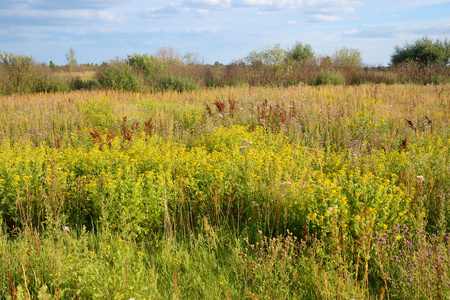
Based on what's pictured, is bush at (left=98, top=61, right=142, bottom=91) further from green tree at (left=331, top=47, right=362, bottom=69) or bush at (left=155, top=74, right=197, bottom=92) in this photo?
green tree at (left=331, top=47, right=362, bottom=69)

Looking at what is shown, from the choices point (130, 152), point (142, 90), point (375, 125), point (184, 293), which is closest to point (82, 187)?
point (130, 152)

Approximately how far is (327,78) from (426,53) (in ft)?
37.0

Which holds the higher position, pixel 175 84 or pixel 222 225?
pixel 175 84

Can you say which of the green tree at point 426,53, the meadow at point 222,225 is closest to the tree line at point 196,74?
the green tree at point 426,53

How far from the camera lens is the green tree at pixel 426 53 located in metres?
23.5

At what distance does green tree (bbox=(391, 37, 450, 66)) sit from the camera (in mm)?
23531

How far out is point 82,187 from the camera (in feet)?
14.0

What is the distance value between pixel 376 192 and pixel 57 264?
8.97ft

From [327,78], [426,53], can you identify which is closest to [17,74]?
[327,78]

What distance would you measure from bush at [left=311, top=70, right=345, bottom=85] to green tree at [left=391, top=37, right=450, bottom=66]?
8675 mm

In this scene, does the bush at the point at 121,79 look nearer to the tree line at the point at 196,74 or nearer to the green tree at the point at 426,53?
the tree line at the point at 196,74

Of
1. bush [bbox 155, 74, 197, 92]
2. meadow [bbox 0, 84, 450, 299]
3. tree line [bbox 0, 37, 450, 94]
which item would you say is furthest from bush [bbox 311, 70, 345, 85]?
meadow [bbox 0, 84, 450, 299]

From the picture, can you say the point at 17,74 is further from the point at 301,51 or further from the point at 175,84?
the point at 301,51

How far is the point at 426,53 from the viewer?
2447 cm
